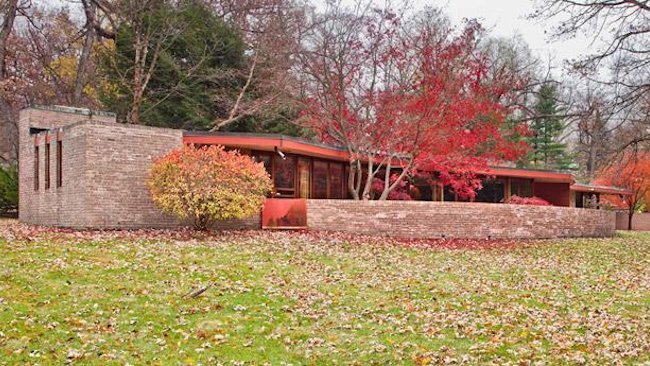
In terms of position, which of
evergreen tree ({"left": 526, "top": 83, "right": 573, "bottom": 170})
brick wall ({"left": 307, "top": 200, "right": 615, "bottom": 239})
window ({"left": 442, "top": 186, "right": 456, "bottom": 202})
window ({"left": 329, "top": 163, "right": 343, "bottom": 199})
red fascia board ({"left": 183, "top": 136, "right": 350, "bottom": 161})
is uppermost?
evergreen tree ({"left": 526, "top": 83, "right": 573, "bottom": 170})

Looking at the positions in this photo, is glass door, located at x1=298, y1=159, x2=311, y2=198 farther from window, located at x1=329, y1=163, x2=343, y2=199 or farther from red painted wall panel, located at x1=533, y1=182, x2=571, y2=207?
red painted wall panel, located at x1=533, y1=182, x2=571, y2=207

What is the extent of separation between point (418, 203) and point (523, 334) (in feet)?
38.4

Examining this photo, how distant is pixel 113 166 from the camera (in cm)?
1620

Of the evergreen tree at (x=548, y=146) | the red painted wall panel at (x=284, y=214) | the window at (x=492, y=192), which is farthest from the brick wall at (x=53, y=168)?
the evergreen tree at (x=548, y=146)

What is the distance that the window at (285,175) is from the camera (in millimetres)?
20406

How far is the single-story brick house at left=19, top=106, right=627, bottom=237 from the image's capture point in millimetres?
16031

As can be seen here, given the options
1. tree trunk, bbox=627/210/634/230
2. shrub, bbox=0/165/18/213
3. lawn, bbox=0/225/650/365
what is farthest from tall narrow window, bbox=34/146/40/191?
tree trunk, bbox=627/210/634/230

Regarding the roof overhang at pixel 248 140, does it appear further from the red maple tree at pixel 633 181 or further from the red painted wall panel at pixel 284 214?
the red maple tree at pixel 633 181

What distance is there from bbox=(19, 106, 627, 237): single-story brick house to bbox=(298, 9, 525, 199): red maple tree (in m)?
1.54

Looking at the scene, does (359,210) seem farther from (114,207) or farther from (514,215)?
(114,207)

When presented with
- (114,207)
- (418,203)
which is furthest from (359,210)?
(114,207)

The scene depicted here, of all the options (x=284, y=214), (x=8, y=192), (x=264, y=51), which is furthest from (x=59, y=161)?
(x=264, y=51)

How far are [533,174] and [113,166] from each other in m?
20.9

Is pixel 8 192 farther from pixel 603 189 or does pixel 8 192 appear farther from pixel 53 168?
pixel 603 189
